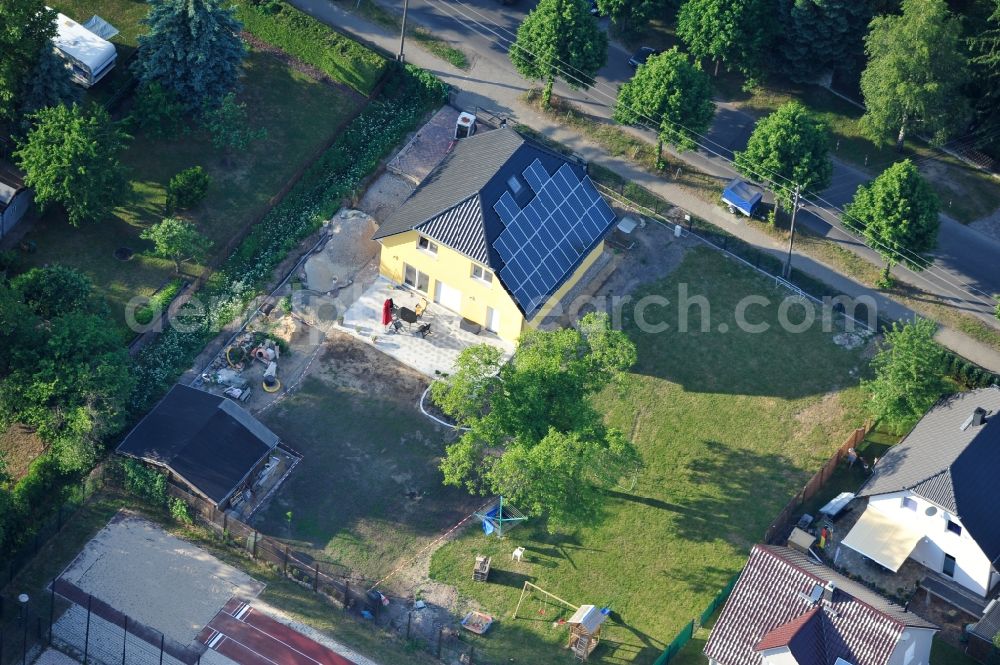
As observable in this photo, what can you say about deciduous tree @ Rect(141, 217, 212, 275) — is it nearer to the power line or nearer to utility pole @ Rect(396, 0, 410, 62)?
utility pole @ Rect(396, 0, 410, 62)

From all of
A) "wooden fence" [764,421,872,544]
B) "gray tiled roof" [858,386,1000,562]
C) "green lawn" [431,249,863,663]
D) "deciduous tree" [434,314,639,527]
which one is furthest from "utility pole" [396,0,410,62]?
"gray tiled roof" [858,386,1000,562]

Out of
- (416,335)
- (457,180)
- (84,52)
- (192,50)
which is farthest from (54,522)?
(84,52)

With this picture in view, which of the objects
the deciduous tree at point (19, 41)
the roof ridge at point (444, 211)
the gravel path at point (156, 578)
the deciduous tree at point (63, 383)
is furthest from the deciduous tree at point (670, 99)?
the gravel path at point (156, 578)

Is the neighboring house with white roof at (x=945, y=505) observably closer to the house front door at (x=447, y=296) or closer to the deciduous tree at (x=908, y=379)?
the deciduous tree at (x=908, y=379)

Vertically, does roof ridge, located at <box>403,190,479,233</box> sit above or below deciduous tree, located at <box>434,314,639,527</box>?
above

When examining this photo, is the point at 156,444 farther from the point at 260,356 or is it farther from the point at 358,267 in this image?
the point at 358,267

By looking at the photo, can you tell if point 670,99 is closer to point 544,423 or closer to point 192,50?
point 544,423

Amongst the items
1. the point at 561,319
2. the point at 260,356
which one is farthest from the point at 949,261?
the point at 260,356
